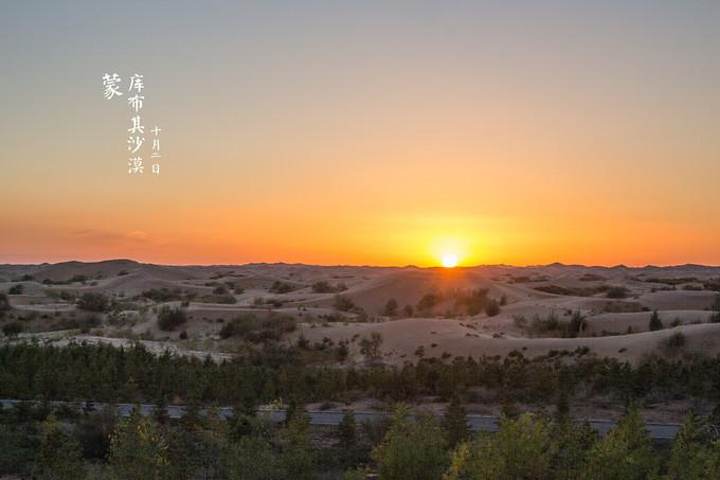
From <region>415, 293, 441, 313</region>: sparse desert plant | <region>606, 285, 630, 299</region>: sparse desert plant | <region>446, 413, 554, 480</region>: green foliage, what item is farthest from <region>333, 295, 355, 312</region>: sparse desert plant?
<region>446, 413, 554, 480</region>: green foliage

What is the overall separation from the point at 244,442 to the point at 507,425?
13.4 ft

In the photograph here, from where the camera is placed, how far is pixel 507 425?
9.03 meters

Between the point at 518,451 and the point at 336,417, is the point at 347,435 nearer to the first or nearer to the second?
the point at 336,417

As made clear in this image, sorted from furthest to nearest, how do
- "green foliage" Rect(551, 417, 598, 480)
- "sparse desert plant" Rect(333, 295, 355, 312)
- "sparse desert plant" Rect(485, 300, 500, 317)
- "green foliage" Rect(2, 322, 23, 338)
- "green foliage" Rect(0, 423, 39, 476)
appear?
1. "sparse desert plant" Rect(333, 295, 355, 312)
2. "sparse desert plant" Rect(485, 300, 500, 317)
3. "green foliage" Rect(2, 322, 23, 338)
4. "green foliage" Rect(0, 423, 39, 476)
5. "green foliage" Rect(551, 417, 598, 480)

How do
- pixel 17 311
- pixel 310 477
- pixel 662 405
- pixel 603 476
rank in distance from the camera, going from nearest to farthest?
pixel 603 476
pixel 310 477
pixel 662 405
pixel 17 311

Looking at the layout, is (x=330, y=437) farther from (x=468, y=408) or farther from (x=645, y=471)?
(x=645, y=471)

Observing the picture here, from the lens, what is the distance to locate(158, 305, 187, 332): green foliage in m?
43.2

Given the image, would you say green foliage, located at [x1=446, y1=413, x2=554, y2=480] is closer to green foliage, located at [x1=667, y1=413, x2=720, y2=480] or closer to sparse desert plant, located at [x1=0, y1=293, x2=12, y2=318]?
green foliage, located at [x1=667, y1=413, x2=720, y2=480]

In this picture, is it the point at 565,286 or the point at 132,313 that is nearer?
the point at 132,313

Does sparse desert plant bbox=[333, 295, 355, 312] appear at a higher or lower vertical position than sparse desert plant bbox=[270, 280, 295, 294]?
lower

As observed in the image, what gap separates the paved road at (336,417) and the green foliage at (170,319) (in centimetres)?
2343

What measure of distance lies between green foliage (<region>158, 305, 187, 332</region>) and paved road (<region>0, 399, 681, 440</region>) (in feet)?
76.9

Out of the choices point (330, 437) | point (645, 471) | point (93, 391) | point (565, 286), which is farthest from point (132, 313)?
point (565, 286)

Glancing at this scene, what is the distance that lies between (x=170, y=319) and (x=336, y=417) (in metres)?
27.9
